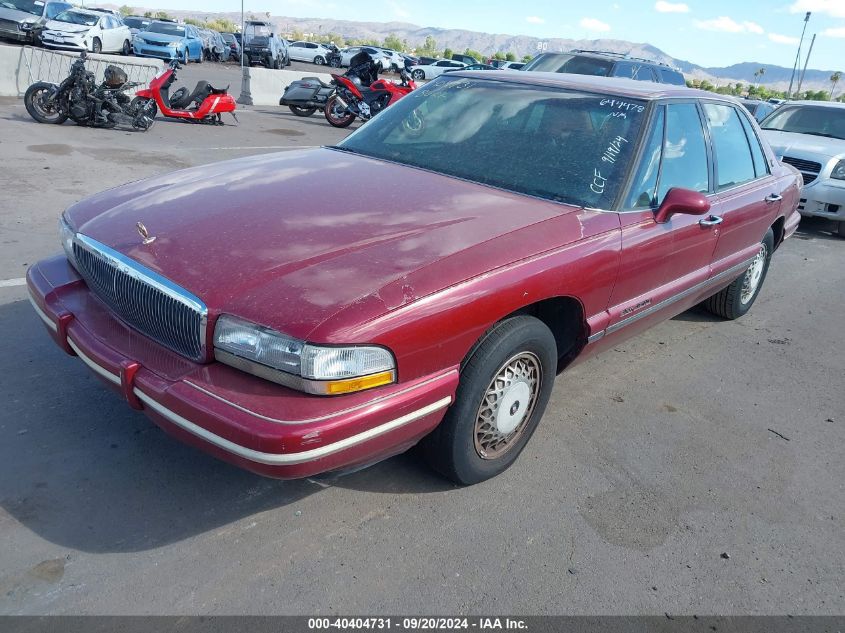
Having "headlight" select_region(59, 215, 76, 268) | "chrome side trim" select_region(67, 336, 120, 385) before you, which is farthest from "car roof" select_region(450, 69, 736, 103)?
"chrome side trim" select_region(67, 336, 120, 385)

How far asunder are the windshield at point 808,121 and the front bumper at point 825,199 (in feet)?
4.88

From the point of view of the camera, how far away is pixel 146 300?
261cm

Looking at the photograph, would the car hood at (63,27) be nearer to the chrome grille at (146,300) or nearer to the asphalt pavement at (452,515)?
the asphalt pavement at (452,515)

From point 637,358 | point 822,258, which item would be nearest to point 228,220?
Answer: point 637,358

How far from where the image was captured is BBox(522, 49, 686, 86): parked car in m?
11.6

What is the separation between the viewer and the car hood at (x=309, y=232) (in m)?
2.43

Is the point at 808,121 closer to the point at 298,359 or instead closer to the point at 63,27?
the point at 298,359

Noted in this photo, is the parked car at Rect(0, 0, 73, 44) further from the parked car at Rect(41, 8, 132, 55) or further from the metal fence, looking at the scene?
the metal fence

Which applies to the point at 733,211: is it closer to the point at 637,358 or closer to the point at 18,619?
the point at 637,358

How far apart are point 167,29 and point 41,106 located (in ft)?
67.0

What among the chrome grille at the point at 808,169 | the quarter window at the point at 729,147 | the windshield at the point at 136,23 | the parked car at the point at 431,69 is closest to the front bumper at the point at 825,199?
the chrome grille at the point at 808,169

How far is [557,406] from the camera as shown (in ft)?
12.9

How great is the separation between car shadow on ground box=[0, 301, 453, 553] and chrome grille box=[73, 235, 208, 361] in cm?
67

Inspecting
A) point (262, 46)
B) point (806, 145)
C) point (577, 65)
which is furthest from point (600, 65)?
point (262, 46)
